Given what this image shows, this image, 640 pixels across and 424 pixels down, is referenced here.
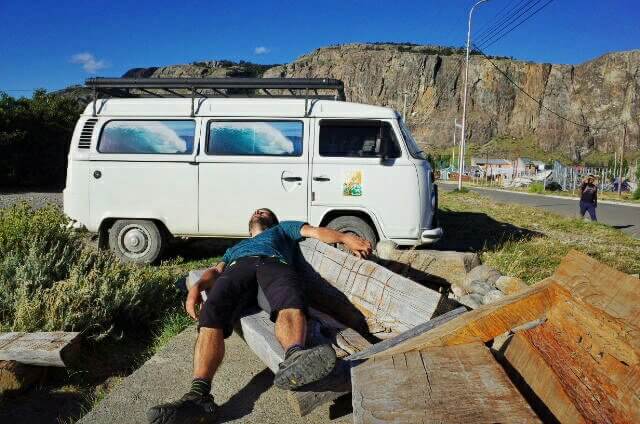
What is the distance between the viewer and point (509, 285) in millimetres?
4652

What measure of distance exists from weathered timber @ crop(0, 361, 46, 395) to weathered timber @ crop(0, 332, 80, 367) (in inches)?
1.8

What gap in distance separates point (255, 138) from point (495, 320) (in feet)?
16.6

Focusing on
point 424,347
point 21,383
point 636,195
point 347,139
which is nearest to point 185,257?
point 347,139

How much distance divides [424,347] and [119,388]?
203 cm

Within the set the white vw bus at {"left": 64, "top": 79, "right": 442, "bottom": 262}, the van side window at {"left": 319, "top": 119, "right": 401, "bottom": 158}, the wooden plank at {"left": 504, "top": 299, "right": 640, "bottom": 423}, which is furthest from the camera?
the van side window at {"left": 319, "top": 119, "right": 401, "bottom": 158}

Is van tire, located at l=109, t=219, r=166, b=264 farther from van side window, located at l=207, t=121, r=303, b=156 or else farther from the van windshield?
the van windshield

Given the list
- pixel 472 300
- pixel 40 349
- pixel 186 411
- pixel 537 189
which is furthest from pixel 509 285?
pixel 537 189

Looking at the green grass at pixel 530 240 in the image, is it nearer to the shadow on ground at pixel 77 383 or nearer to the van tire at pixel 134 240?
the shadow on ground at pixel 77 383

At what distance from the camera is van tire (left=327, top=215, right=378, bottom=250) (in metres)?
6.63

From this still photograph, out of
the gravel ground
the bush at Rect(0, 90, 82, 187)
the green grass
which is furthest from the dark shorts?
the bush at Rect(0, 90, 82, 187)

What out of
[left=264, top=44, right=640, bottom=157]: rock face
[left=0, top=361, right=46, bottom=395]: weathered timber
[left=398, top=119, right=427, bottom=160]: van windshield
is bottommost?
[left=0, top=361, right=46, bottom=395]: weathered timber

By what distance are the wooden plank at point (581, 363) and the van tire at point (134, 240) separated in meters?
5.71

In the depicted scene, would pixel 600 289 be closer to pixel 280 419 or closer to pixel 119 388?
pixel 280 419

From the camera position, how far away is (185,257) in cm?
796
